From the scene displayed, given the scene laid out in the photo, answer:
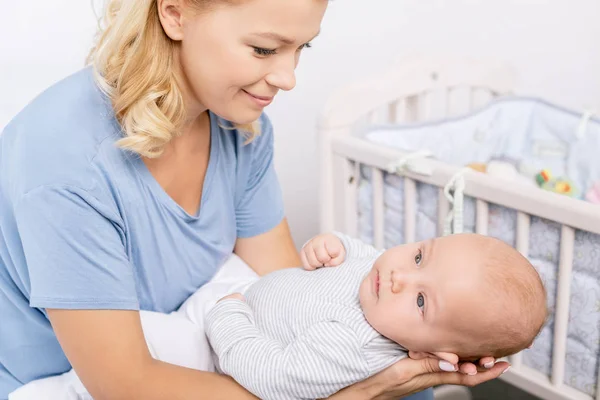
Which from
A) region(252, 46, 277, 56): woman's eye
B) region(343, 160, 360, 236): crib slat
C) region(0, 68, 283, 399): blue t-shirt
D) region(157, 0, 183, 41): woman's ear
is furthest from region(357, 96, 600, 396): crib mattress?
region(157, 0, 183, 41): woman's ear

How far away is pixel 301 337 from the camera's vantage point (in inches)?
46.6

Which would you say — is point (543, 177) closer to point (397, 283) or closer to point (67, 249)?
point (397, 283)

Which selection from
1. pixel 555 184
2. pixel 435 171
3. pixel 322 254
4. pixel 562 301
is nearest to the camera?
pixel 322 254

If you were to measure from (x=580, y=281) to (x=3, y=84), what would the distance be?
4.01 ft

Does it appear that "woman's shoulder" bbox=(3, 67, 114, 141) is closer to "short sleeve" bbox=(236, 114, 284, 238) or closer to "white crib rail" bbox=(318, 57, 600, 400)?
"short sleeve" bbox=(236, 114, 284, 238)

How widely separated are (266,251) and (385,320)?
1.43 ft

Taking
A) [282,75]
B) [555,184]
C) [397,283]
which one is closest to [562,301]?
[397,283]

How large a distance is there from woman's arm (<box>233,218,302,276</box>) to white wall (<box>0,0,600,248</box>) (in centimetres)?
54

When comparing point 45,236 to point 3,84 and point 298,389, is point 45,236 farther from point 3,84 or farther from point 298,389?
point 3,84

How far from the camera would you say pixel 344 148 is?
6.09 feet

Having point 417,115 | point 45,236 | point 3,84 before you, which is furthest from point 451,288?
point 417,115

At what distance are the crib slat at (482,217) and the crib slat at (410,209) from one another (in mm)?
182

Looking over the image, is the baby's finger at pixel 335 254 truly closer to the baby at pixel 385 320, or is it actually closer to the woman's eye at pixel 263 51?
the baby at pixel 385 320

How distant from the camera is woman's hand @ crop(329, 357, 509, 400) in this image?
1.22 meters
